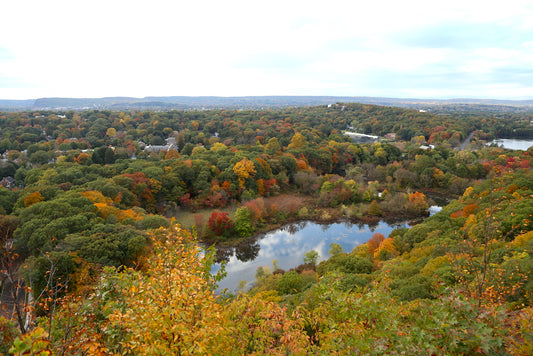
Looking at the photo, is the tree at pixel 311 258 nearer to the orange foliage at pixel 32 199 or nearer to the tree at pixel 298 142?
the orange foliage at pixel 32 199

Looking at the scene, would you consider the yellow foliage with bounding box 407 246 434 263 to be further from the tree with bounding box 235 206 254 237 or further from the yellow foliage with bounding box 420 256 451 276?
the tree with bounding box 235 206 254 237

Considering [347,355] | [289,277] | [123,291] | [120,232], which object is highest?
[123,291]

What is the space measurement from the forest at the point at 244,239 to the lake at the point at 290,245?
56.6 inches

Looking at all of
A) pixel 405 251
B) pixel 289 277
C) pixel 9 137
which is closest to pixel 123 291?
pixel 289 277

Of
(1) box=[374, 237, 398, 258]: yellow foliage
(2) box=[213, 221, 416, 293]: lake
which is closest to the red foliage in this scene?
(2) box=[213, 221, 416, 293]: lake

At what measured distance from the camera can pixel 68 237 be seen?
17656mm

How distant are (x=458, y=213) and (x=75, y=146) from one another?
178 feet

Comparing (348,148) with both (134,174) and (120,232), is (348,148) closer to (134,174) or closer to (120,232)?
(134,174)

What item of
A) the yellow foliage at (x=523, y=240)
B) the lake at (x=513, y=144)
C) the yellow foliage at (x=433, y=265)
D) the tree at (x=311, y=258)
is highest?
the lake at (x=513, y=144)

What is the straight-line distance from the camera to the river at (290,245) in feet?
76.9

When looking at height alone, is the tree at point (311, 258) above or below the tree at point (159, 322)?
below

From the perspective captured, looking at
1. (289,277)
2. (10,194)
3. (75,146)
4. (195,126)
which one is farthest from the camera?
(195,126)

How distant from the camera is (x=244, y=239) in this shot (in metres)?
28.4

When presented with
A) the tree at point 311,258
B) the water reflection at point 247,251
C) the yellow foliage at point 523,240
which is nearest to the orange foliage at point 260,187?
the water reflection at point 247,251
